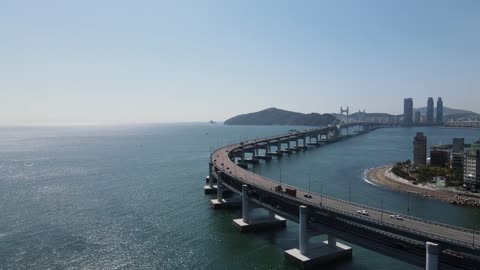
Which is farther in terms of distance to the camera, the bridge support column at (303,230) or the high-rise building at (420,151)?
the high-rise building at (420,151)

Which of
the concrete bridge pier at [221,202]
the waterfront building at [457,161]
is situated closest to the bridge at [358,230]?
the concrete bridge pier at [221,202]

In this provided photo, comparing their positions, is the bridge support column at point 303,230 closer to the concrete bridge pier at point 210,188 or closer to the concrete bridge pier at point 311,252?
the concrete bridge pier at point 311,252

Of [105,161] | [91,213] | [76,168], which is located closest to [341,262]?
[91,213]

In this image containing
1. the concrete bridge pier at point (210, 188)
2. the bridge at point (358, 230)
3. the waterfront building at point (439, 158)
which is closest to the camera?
the bridge at point (358, 230)

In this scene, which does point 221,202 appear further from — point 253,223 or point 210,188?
point 253,223

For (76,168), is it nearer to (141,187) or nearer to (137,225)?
(141,187)

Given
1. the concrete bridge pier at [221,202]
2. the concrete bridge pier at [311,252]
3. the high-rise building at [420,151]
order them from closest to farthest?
the concrete bridge pier at [311,252]
the concrete bridge pier at [221,202]
the high-rise building at [420,151]

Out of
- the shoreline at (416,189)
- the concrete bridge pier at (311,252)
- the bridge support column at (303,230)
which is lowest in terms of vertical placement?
the shoreline at (416,189)

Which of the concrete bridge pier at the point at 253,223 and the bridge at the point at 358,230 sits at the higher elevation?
the bridge at the point at 358,230
